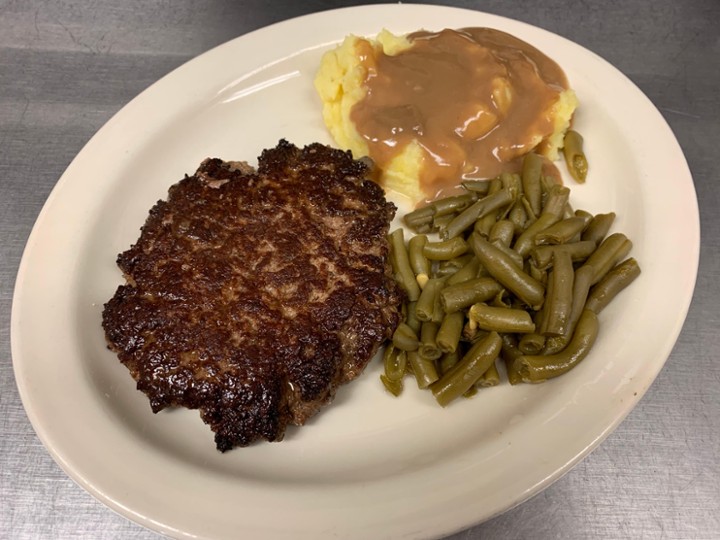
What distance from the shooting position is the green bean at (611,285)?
2.95m

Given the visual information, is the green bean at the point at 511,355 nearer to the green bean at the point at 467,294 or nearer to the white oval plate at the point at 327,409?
the white oval plate at the point at 327,409

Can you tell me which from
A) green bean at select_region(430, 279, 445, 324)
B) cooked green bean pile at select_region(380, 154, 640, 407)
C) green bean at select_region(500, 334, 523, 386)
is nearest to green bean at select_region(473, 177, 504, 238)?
cooked green bean pile at select_region(380, 154, 640, 407)

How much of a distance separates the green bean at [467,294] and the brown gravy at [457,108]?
Answer: 91 centimetres

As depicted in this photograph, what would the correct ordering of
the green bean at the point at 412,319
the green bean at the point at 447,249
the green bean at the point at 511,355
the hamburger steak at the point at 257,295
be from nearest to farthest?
Answer: the hamburger steak at the point at 257,295, the green bean at the point at 511,355, the green bean at the point at 412,319, the green bean at the point at 447,249

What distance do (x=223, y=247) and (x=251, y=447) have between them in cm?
105

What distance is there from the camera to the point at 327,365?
279cm

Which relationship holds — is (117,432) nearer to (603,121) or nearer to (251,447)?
(251,447)

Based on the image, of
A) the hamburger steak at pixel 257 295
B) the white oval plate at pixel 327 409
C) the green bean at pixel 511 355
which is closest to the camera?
the white oval plate at pixel 327 409

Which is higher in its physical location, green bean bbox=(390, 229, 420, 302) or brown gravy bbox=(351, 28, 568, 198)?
brown gravy bbox=(351, 28, 568, 198)

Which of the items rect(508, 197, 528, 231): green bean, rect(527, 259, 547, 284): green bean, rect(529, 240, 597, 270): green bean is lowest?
rect(527, 259, 547, 284): green bean

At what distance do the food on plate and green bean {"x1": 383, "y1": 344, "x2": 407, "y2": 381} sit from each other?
3.68 feet

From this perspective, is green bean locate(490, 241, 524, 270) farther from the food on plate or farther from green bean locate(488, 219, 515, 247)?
the food on plate

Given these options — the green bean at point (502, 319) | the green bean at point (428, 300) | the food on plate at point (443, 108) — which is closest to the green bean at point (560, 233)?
the green bean at point (502, 319)

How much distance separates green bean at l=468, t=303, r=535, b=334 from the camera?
281 cm
